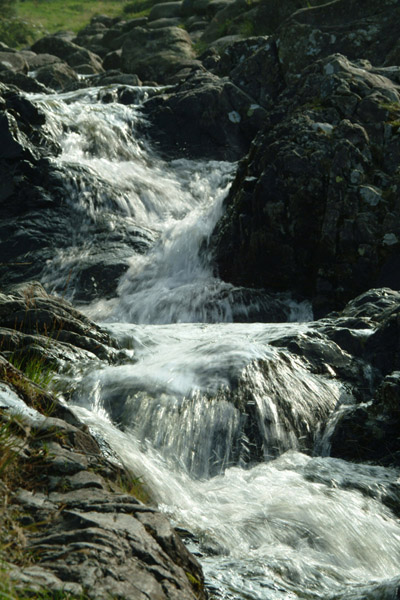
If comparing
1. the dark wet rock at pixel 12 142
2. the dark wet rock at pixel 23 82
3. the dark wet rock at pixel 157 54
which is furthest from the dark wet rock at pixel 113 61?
the dark wet rock at pixel 12 142

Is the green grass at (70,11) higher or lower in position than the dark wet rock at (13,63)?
higher

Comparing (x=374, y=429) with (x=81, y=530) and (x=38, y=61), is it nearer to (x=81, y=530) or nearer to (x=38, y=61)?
(x=81, y=530)

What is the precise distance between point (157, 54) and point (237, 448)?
2464 cm

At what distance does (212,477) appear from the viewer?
6465mm

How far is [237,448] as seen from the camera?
6973 mm

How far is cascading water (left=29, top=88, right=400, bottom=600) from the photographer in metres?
4.69

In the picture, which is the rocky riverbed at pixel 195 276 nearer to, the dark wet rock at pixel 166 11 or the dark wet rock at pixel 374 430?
the dark wet rock at pixel 374 430

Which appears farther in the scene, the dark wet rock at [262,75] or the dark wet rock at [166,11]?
the dark wet rock at [166,11]

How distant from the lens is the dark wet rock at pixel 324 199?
11594mm

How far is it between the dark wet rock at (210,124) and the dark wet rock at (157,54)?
20.6 ft

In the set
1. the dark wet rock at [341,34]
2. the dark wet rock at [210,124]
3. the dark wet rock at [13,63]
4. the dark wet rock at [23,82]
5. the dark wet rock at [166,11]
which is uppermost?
the dark wet rock at [166,11]

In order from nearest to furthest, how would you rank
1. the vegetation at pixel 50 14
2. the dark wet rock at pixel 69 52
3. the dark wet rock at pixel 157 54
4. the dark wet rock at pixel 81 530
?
1. the dark wet rock at pixel 81 530
2. the dark wet rock at pixel 157 54
3. the dark wet rock at pixel 69 52
4. the vegetation at pixel 50 14

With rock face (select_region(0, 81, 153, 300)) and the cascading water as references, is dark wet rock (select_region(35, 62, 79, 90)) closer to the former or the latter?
rock face (select_region(0, 81, 153, 300))

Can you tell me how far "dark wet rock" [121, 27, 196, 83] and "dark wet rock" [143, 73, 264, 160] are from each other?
6.27 metres
